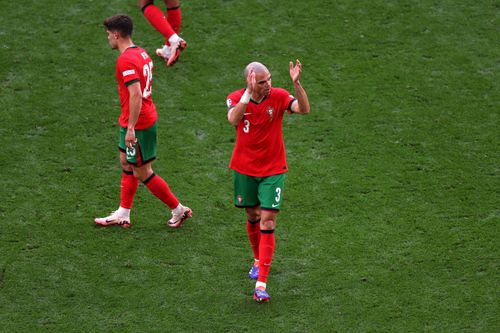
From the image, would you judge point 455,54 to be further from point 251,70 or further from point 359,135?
point 251,70

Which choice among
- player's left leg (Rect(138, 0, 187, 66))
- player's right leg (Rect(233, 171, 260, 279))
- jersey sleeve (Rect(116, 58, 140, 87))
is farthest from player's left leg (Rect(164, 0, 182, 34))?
player's right leg (Rect(233, 171, 260, 279))

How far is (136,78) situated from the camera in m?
7.96

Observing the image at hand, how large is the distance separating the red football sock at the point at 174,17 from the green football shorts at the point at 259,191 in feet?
14.2

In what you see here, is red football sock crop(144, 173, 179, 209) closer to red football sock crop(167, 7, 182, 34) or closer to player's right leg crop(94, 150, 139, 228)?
player's right leg crop(94, 150, 139, 228)

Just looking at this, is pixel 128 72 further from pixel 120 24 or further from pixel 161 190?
pixel 161 190

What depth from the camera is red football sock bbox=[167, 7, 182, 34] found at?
11266 millimetres

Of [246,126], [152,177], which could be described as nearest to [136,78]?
[152,177]

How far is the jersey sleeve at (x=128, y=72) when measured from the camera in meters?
7.96

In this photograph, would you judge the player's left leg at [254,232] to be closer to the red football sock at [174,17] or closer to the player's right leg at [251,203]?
the player's right leg at [251,203]

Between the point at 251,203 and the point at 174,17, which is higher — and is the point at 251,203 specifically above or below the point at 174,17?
below

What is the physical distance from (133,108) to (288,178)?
7.17ft

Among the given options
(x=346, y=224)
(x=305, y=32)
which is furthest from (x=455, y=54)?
(x=346, y=224)

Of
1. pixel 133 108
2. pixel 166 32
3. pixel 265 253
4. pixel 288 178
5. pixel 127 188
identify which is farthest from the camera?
pixel 166 32

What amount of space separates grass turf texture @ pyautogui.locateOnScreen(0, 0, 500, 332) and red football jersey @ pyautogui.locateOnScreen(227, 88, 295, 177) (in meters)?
1.08
